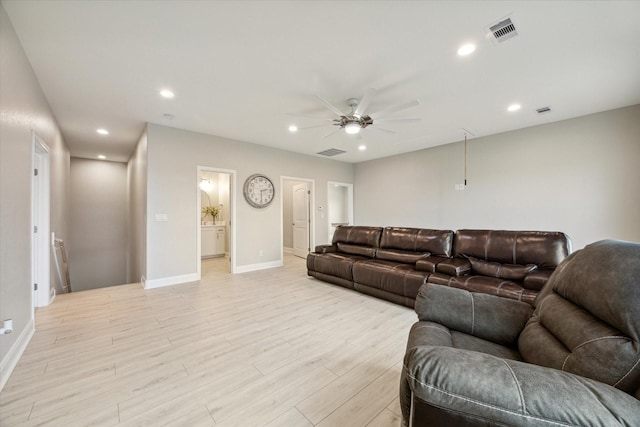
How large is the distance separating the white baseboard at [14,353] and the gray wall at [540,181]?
6.54 m

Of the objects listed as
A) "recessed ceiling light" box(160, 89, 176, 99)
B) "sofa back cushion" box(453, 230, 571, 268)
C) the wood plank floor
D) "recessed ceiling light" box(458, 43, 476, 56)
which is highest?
"recessed ceiling light" box(458, 43, 476, 56)

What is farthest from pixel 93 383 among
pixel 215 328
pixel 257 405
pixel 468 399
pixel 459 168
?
pixel 459 168

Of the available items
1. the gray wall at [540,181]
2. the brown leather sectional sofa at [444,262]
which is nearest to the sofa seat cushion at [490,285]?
the brown leather sectional sofa at [444,262]

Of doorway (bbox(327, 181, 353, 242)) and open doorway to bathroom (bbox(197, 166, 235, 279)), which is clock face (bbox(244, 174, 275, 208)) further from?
doorway (bbox(327, 181, 353, 242))

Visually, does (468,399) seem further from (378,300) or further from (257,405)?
(378,300)

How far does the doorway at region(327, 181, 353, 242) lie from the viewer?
7.78m

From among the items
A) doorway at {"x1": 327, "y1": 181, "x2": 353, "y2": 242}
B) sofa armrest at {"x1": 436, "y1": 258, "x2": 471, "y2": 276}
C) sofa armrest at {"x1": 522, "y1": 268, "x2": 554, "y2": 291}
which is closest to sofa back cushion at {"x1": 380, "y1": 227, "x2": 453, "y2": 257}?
sofa armrest at {"x1": 436, "y1": 258, "x2": 471, "y2": 276}

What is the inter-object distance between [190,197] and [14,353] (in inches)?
117

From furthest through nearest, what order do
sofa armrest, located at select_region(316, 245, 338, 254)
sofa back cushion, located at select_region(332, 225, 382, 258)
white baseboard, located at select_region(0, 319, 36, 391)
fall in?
sofa armrest, located at select_region(316, 245, 338, 254)
sofa back cushion, located at select_region(332, 225, 382, 258)
white baseboard, located at select_region(0, 319, 36, 391)

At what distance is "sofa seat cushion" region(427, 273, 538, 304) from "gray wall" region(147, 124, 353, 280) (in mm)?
3704

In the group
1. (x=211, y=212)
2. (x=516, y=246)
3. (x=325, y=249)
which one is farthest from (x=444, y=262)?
(x=211, y=212)

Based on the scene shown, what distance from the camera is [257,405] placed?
161cm

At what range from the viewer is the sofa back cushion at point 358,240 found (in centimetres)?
446

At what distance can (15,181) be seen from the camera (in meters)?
2.15
